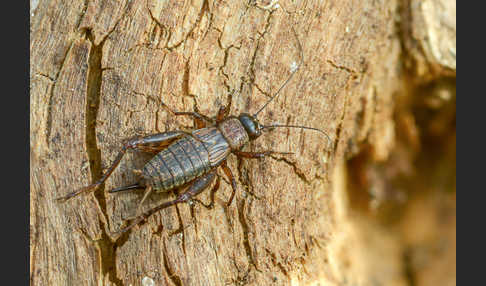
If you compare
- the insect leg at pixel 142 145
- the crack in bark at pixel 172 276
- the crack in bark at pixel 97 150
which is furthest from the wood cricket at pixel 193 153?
the crack in bark at pixel 172 276

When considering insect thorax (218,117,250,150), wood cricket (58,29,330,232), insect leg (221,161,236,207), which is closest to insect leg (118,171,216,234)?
wood cricket (58,29,330,232)

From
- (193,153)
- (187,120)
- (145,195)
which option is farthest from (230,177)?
(145,195)

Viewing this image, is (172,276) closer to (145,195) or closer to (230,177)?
(145,195)

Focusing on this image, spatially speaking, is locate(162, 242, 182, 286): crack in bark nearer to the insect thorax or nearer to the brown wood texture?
the brown wood texture

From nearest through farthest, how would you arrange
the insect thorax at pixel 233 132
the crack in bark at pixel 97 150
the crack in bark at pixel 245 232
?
the crack in bark at pixel 97 150, the crack in bark at pixel 245 232, the insect thorax at pixel 233 132

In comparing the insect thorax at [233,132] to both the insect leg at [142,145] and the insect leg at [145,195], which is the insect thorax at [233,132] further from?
the insect leg at [145,195]

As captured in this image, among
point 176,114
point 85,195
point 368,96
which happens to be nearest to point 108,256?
point 85,195
